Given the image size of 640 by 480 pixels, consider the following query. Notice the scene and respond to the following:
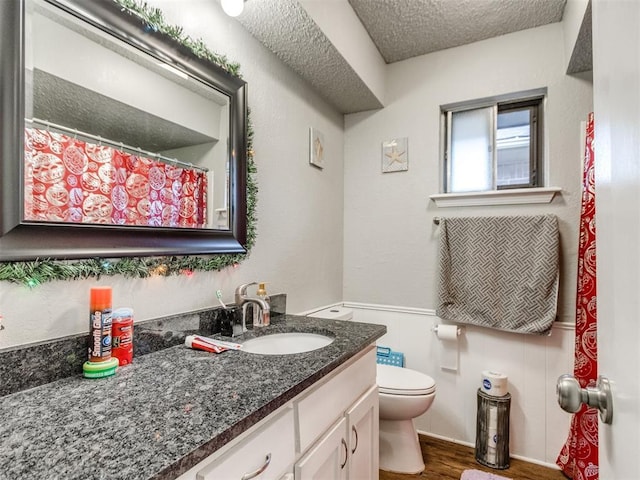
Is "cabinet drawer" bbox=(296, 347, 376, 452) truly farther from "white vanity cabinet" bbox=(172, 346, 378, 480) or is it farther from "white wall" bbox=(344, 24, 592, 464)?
"white wall" bbox=(344, 24, 592, 464)

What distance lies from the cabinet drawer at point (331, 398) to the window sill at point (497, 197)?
1.15 metres

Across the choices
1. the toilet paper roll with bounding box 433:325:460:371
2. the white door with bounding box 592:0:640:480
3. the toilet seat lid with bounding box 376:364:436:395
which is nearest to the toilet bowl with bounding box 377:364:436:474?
the toilet seat lid with bounding box 376:364:436:395

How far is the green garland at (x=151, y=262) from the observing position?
85 centimetres

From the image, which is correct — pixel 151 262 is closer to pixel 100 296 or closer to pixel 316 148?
pixel 100 296

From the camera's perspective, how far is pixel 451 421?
2117mm

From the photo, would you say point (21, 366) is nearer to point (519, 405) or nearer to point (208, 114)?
point (208, 114)

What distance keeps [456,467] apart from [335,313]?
102 centimetres

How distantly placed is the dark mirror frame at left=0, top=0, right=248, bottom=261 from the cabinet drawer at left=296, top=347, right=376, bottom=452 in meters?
0.65

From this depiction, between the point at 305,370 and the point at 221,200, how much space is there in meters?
0.79

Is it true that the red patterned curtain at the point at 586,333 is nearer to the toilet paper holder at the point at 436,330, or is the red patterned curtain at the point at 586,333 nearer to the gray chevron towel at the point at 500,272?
the gray chevron towel at the point at 500,272

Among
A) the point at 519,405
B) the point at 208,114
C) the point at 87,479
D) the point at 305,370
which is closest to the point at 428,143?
the point at 208,114

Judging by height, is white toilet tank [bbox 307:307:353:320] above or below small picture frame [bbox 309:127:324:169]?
below

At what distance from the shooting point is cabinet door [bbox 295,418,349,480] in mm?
929

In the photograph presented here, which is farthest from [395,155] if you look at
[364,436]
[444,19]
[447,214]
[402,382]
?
[364,436]
